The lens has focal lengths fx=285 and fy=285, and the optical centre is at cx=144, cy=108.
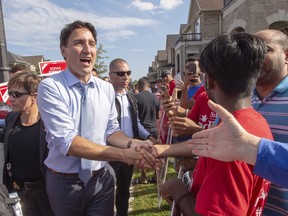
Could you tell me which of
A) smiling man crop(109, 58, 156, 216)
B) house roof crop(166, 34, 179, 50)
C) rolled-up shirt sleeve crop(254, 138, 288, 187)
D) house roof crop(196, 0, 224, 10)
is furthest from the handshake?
house roof crop(166, 34, 179, 50)

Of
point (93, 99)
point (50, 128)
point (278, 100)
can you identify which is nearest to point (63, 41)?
point (93, 99)

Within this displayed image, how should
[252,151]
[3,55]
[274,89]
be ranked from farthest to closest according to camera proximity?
[3,55]
[274,89]
[252,151]

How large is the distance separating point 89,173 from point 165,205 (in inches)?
113

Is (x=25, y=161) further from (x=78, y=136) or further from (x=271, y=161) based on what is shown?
(x=271, y=161)

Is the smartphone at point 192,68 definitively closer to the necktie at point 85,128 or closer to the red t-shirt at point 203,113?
the red t-shirt at point 203,113

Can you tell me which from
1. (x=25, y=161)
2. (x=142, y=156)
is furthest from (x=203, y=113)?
(x=25, y=161)

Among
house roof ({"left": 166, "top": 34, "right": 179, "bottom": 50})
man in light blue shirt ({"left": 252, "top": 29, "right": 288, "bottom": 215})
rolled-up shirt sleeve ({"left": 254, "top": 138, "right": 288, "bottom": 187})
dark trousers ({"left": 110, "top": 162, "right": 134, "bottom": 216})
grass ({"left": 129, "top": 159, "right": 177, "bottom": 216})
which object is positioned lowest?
grass ({"left": 129, "top": 159, "right": 177, "bottom": 216})

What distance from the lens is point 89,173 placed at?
219cm

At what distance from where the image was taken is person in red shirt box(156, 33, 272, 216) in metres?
1.18

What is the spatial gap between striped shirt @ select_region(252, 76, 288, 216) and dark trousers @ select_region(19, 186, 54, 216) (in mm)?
1900

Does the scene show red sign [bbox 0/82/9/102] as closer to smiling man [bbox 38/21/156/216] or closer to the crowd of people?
the crowd of people

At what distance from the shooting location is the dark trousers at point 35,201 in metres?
2.63

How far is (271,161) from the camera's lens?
112cm

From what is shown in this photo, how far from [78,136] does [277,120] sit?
4.41ft
